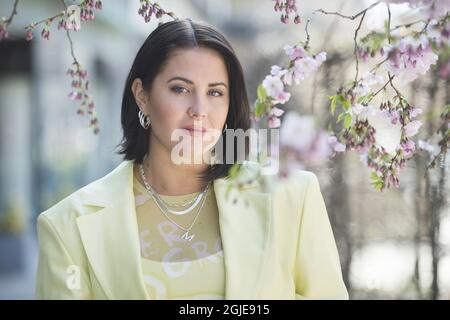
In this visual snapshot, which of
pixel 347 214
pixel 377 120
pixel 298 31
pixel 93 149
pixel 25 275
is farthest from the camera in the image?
pixel 93 149

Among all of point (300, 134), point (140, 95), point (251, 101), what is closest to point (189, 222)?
point (140, 95)

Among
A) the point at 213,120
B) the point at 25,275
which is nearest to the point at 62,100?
the point at 25,275

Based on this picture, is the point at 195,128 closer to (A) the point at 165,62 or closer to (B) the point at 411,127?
(A) the point at 165,62

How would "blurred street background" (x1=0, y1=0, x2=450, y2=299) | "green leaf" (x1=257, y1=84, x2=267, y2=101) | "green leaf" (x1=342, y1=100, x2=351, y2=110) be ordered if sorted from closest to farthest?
1. "green leaf" (x1=257, y1=84, x2=267, y2=101)
2. "green leaf" (x1=342, y1=100, x2=351, y2=110)
3. "blurred street background" (x1=0, y1=0, x2=450, y2=299)

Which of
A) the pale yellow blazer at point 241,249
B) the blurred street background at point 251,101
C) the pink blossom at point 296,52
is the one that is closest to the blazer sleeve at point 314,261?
the pale yellow blazer at point 241,249

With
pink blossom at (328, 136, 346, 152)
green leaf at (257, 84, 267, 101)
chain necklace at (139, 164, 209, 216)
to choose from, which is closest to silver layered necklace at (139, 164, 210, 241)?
chain necklace at (139, 164, 209, 216)

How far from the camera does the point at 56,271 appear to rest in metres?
1.89

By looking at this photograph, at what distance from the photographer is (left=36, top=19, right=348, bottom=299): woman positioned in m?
1.86

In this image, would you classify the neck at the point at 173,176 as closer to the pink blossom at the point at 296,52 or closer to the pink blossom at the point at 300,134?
the pink blossom at the point at 296,52

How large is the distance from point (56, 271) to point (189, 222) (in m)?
0.38

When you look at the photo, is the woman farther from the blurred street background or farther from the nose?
the blurred street background
